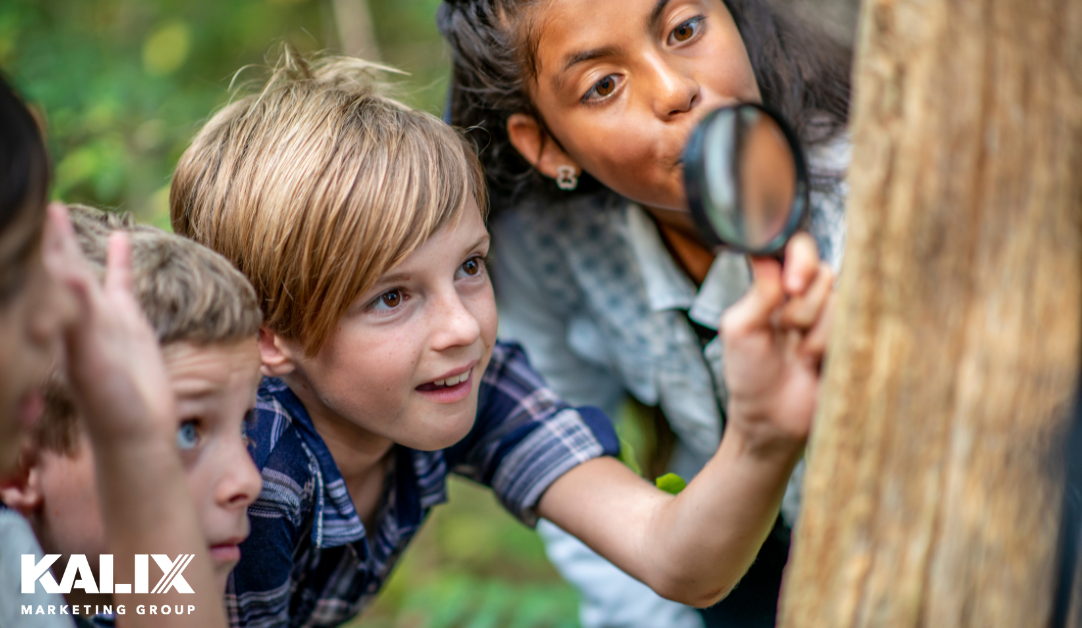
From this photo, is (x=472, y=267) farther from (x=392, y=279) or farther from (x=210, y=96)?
(x=210, y=96)

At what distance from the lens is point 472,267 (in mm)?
1567

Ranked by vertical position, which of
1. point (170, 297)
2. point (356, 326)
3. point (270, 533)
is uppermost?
point (170, 297)

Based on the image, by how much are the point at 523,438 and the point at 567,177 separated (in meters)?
0.65

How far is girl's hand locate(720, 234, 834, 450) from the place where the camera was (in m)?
0.94

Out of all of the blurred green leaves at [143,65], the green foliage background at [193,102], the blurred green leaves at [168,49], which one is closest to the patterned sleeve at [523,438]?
the green foliage background at [193,102]

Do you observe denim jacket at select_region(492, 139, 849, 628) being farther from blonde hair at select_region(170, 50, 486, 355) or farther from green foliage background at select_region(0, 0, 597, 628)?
blonde hair at select_region(170, 50, 486, 355)

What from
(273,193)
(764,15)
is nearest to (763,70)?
(764,15)

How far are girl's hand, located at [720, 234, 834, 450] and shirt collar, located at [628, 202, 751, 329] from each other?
100cm

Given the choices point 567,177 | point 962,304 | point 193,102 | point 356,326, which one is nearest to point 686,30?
point 567,177

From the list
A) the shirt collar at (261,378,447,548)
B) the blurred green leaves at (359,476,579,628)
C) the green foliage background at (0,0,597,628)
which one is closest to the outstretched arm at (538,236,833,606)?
the shirt collar at (261,378,447,548)

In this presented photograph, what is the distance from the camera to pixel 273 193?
141 centimetres

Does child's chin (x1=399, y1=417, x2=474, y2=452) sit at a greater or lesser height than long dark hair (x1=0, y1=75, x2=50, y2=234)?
lesser

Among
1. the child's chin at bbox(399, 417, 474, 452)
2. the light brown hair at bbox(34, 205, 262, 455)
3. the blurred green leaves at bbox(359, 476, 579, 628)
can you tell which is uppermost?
the light brown hair at bbox(34, 205, 262, 455)

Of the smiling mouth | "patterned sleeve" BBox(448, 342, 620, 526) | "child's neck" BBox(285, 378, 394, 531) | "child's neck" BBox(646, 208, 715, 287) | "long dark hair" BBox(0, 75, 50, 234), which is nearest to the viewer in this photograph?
"long dark hair" BBox(0, 75, 50, 234)
